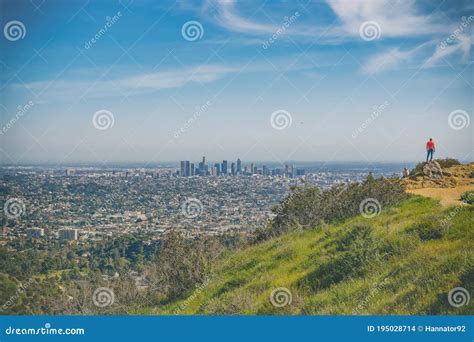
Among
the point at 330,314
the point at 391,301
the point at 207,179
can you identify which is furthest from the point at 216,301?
the point at 207,179

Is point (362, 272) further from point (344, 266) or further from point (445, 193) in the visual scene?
point (445, 193)

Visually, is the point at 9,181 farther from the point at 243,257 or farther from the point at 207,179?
the point at 243,257

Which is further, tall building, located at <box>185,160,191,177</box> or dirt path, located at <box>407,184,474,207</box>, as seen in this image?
tall building, located at <box>185,160,191,177</box>

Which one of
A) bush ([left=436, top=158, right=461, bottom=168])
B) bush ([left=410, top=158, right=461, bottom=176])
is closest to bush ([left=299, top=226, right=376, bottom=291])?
bush ([left=410, top=158, right=461, bottom=176])

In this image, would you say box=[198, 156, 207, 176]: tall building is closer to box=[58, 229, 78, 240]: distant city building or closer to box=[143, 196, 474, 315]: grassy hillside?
box=[143, 196, 474, 315]: grassy hillside

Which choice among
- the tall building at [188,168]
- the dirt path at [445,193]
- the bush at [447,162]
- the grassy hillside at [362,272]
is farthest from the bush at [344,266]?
the bush at [447,162]

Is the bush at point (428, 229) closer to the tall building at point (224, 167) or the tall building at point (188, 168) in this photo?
the tall building at point (224, 167)
